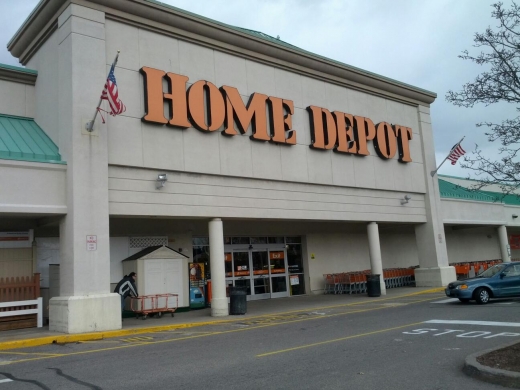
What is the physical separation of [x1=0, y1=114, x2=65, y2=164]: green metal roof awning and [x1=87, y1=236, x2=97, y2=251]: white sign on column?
2509mm

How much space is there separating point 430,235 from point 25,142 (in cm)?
2093

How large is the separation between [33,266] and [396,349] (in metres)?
12.5

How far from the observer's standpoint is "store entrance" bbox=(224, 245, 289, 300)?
24.2 meters

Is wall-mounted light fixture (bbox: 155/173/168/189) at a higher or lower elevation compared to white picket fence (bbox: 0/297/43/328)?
higher

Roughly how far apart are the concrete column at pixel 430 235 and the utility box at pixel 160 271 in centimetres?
1339

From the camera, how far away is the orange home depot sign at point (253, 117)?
1781 centimetres

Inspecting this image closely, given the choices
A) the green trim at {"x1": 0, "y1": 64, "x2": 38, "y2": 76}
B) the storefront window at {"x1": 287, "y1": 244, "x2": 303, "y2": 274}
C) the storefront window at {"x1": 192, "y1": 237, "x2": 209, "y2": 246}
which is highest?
the green trim at {"x1": 0, "y1": 64, "x2": 38, "y2": 76}

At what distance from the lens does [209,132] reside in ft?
62.2

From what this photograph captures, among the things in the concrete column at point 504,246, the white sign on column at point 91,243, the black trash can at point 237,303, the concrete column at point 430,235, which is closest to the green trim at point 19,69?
the white sign on column at point 91,243

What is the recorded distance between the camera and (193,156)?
1838 centimetres

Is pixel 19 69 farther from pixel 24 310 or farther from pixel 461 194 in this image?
pixel 461 194

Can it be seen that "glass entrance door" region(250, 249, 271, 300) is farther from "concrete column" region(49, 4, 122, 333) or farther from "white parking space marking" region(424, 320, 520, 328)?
"white parking space marking" region(424, 320, 520, 328)

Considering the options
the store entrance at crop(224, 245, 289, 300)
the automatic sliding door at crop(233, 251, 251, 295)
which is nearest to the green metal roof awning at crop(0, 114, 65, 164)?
the store entrance at crop(224, 245, 289, 300)

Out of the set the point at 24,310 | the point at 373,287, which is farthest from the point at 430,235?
the point at 24,310
